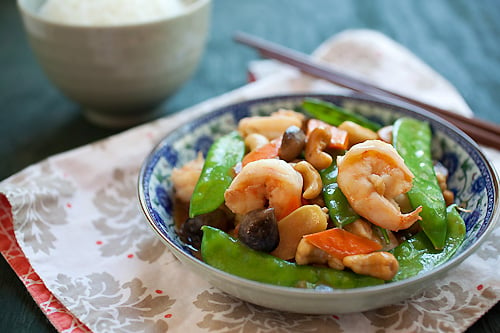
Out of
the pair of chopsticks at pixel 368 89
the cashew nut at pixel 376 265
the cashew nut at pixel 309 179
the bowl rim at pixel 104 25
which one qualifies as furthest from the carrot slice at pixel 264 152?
the bowl rim at pixel 104 25

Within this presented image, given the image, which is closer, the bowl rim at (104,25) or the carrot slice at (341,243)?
the carrot slice at (341,243)

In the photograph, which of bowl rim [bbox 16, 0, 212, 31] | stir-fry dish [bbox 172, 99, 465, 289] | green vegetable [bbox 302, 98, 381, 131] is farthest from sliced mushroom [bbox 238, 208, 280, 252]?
bowl rim [bbox 16, 0, 212, 31]

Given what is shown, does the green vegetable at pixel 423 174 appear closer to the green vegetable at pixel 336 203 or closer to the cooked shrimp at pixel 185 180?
the green vegetable at pixel 336 203

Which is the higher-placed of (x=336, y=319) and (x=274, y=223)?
(x=274, y=223)

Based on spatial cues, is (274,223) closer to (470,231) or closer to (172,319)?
(172,319)

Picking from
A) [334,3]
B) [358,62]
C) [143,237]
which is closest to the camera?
[143,237]

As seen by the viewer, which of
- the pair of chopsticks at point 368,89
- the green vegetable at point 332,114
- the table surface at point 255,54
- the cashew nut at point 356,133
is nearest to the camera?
the cashew nut at point 356,133

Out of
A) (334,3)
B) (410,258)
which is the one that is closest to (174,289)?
(410,258)
